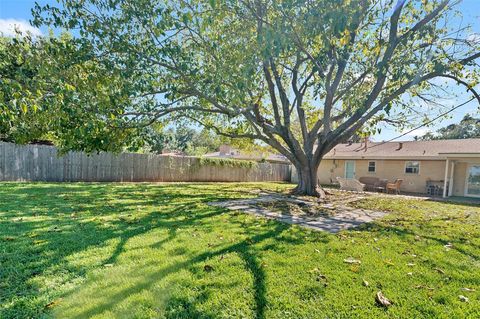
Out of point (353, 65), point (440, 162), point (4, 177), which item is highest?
point (353, 65)

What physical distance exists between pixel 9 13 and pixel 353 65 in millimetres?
11785

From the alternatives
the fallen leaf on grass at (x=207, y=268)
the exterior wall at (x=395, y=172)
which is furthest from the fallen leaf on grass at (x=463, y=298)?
the exterior wall at (x=395, y=172)

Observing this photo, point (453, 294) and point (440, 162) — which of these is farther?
point (440, 162)

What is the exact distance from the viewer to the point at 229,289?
2.85m

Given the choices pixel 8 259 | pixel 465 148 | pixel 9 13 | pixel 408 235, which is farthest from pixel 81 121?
pixel 465 148

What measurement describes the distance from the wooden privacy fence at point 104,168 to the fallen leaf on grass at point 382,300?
31.5 ft

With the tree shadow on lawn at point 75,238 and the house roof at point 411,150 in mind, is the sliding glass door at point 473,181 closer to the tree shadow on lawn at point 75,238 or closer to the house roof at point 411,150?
the house roof at point 411,150

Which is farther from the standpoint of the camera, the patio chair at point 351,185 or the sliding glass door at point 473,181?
the patio chair at point 351,185

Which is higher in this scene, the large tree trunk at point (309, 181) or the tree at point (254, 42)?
the tree at point (254, 42)

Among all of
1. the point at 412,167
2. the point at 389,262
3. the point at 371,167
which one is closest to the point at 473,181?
the point at 412,167

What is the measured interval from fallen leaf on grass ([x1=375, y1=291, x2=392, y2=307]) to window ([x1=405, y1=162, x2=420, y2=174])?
57.5ft

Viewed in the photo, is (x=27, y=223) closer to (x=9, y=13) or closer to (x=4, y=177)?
(x=9, y=13)

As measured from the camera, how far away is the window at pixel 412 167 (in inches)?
674

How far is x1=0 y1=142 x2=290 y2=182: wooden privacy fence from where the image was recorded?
487 inches
